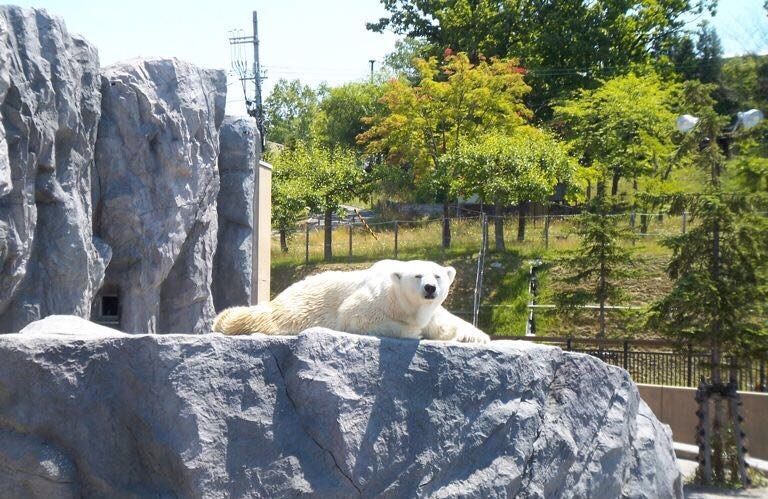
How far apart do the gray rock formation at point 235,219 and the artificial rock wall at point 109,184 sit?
0.08 ft

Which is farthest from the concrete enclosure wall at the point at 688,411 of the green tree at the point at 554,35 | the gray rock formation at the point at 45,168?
the green tree at the point at 554,35

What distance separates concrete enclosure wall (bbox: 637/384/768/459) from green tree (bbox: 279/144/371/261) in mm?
13043

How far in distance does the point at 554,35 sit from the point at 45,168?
2181 centimetres

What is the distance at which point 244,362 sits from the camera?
5.09 meters

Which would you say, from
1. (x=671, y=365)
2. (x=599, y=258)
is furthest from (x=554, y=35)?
(x=671, y=365)

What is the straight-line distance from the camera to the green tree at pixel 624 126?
25.7 m

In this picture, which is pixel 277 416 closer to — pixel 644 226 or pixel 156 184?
pixel 156 184

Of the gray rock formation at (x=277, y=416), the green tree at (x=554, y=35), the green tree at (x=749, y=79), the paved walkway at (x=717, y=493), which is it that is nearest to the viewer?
the gray rock formation at (x=277, y=416)

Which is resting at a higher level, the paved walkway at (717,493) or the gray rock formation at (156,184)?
the gray rock formation at (156,184)

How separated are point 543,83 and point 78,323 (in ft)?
86.2

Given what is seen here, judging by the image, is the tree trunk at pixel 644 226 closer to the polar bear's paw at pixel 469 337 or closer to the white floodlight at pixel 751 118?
the white floodlight at pixel 751 118

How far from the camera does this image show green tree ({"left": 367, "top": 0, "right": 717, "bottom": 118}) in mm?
30125

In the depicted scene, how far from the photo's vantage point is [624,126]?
85.8 feet

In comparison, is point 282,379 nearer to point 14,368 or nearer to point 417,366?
point 417,366
